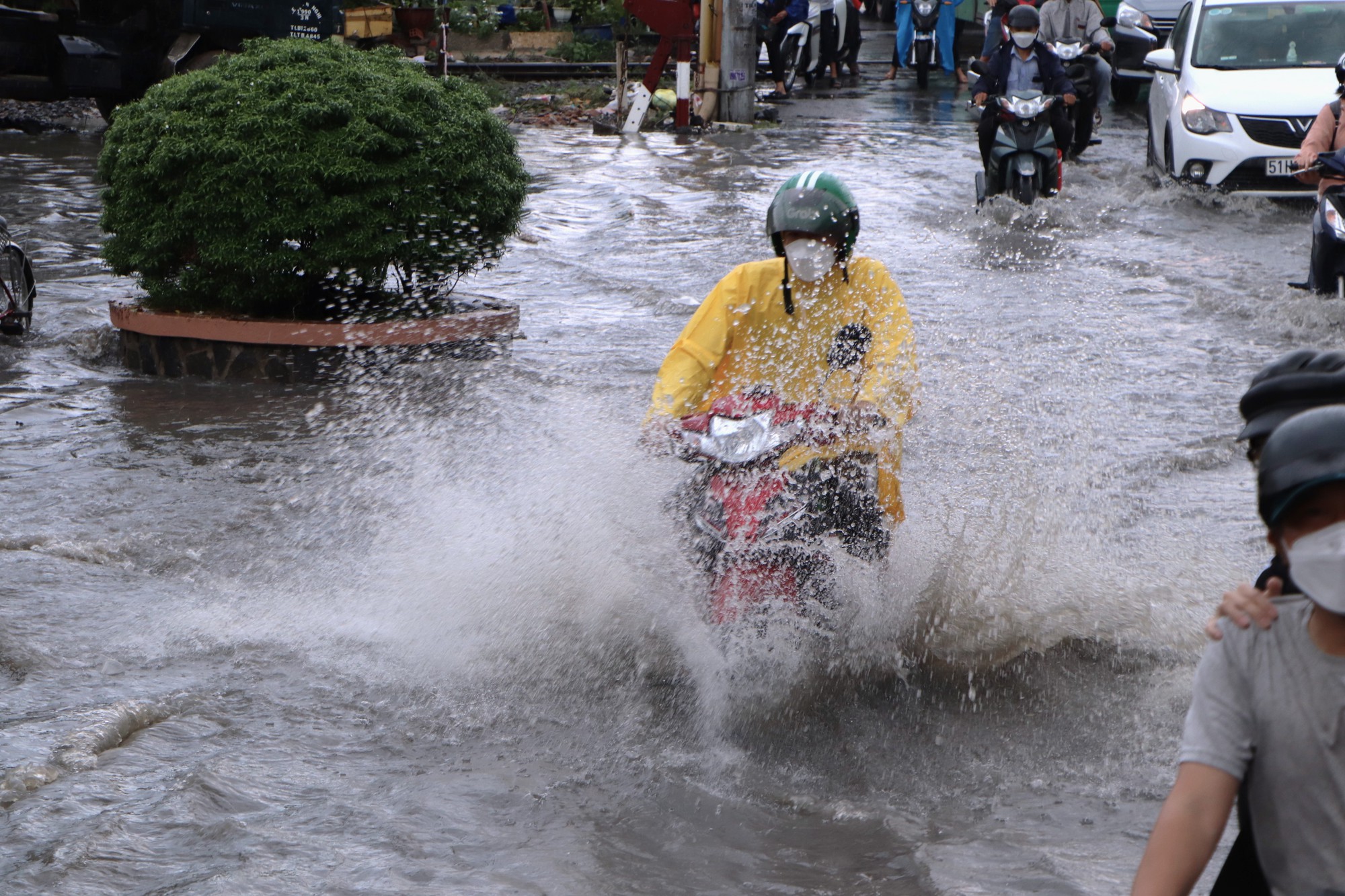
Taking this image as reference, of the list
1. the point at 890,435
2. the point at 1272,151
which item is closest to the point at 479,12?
the point at 1272,151

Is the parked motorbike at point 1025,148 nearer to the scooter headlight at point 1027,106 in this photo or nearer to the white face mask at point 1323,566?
the scooter headlight at point 1027,106

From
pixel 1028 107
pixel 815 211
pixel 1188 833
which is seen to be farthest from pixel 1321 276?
pixel 1188 833

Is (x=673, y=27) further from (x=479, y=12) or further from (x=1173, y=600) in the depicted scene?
(x=1173, y=600)

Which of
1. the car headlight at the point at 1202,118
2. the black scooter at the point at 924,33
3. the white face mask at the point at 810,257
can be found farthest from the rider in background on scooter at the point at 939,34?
the white face mask at the point at 810,257

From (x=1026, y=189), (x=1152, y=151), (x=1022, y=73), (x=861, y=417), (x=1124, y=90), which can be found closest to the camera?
(x=861, y=417)

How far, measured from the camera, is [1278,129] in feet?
39.7

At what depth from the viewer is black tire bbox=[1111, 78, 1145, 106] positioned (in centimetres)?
2184

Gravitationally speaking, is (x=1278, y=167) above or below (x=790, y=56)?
below

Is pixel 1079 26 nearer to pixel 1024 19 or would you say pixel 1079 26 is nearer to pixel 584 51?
pixel 1024 19

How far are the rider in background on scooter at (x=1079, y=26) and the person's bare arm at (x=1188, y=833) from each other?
15.0 metres

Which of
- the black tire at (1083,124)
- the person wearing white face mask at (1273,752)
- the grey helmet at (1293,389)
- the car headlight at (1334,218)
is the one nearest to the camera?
the person wearing white face mask at (1273,752)

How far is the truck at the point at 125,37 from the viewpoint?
1686 cm

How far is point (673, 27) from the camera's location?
18078 mm

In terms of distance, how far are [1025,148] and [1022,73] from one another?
0.87 meters
